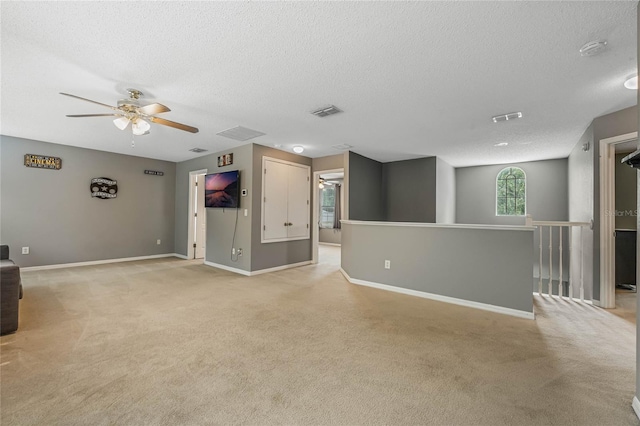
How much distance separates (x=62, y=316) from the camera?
300cm

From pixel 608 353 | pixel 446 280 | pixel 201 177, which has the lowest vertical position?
pixel 608 353

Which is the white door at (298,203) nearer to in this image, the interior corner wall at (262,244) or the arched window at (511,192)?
the interior corner wall at (262,244)

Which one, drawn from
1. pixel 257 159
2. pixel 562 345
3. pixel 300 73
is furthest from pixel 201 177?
pixel 562 345

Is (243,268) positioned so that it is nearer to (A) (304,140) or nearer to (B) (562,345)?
(A) (304,140)

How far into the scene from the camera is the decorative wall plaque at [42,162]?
5051 mm

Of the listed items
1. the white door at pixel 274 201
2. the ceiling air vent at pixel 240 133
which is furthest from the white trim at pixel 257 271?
the ceiling air vent at pixel 240 133

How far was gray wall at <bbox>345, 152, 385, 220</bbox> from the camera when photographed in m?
5.80

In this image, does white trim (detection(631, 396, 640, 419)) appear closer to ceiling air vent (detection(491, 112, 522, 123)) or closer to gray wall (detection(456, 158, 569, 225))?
ceiling air vent (detection(491, 112, 522, 123))

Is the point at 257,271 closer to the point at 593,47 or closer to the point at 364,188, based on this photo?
the point at 364,188

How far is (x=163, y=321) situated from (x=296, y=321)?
55.2 inches

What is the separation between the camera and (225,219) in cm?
575

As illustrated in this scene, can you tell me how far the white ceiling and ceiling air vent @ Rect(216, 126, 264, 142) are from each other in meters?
0.19

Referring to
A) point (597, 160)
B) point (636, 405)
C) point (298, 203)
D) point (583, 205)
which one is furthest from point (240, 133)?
point (583, 205)

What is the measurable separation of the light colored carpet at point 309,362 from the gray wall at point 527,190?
349 centimetres
